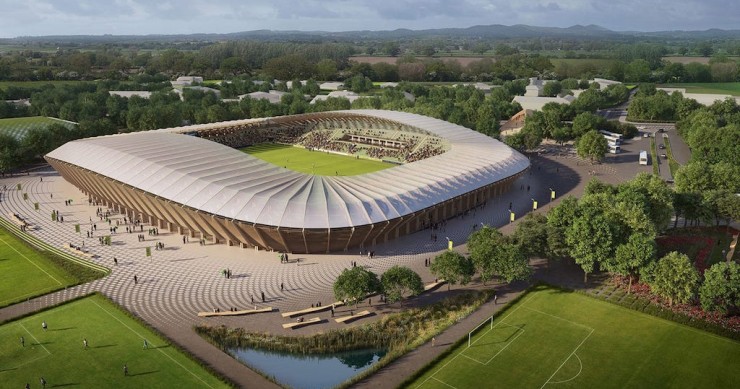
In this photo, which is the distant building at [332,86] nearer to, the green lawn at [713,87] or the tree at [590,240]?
the green lawn at [713,87]

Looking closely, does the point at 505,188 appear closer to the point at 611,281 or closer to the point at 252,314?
the point at 611,281

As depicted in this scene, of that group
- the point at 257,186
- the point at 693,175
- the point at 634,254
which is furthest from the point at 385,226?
the point at 693,175

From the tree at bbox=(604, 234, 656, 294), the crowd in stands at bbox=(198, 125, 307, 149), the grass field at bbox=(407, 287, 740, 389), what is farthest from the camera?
the crowd in stands at bbox=(198, 125, 307, 149)

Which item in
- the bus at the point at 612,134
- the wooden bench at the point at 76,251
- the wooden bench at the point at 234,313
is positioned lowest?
the wooden bench at the point at 234,313

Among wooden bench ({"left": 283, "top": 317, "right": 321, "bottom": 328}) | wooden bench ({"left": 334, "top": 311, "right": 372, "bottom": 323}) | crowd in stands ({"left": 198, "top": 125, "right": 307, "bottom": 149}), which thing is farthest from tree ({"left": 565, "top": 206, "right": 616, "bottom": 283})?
crowd in stands ({"left": 198, "top": 125, "right": 307, "bottom": 149})

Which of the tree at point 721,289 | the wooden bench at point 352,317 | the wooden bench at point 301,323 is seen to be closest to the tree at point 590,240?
the tree at point 721,289

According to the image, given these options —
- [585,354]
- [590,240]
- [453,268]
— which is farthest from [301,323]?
[590,240]

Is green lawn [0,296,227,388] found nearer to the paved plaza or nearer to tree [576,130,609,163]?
the paved plaza
